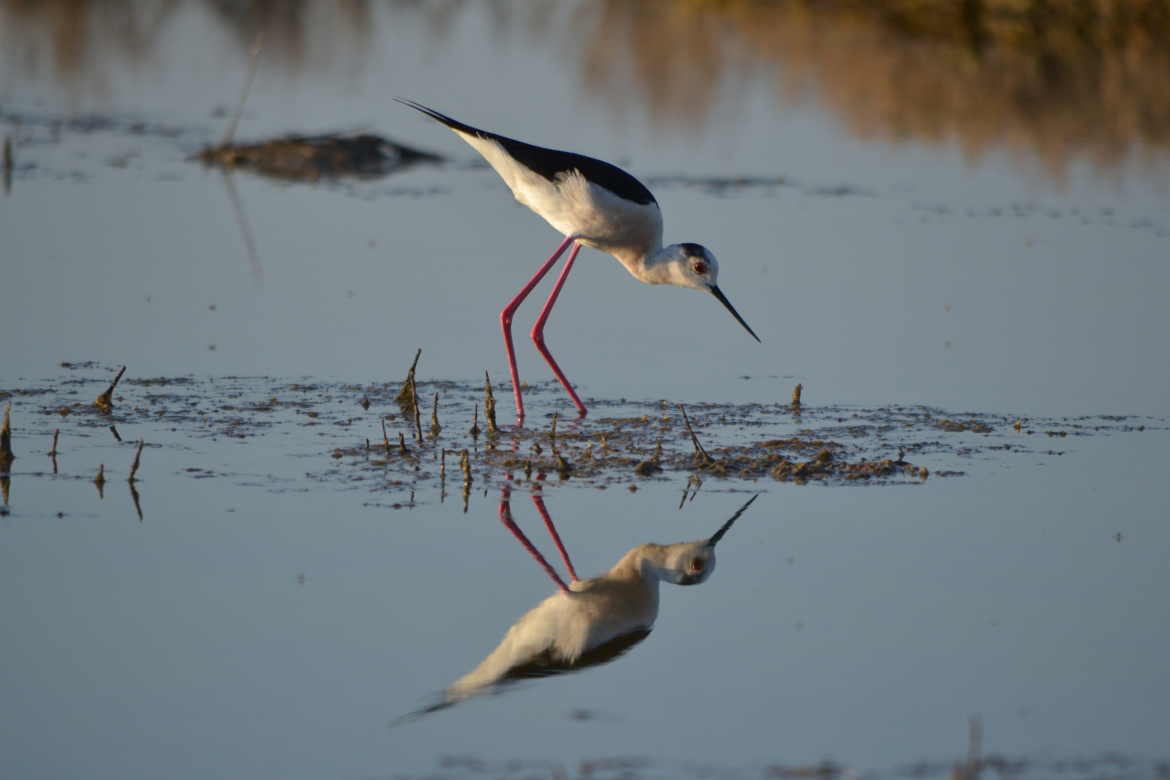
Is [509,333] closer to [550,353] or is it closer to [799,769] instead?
[550,353]

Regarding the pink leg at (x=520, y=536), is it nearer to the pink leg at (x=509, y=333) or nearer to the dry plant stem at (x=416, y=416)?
the dry plant stem at (x=416, y=416)

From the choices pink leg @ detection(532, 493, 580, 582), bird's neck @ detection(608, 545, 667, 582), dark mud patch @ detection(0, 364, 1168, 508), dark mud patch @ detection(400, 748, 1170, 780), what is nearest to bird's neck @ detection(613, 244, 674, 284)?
dark mud patch @ detection(0, 364, 1168, 508)

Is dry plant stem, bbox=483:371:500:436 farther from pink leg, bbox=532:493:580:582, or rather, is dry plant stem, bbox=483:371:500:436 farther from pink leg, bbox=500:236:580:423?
pink leg, bbox=532:493:580:582

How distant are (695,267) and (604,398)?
2.20 feet

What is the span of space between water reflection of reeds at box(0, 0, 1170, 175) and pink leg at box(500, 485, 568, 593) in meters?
7.12

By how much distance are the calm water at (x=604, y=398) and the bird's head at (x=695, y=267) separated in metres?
0.36

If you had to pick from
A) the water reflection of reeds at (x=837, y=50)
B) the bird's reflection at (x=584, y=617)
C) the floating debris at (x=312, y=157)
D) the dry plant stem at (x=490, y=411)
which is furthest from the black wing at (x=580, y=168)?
the water reflection of reeds at (x=837, y=50)

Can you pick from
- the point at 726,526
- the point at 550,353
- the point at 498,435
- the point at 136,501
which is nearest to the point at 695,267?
the point at 550,353

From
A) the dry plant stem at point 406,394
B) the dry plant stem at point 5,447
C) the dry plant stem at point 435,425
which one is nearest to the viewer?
the dry plant stem at point 5,447

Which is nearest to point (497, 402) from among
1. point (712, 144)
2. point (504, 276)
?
point (504, 276)

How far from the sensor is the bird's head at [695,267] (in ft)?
21.2

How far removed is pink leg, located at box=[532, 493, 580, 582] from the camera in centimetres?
444

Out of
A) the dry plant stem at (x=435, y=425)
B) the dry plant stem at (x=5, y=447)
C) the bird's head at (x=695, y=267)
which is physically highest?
the bird's head at (x=695, y=267)

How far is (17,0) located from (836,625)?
49.6ft
